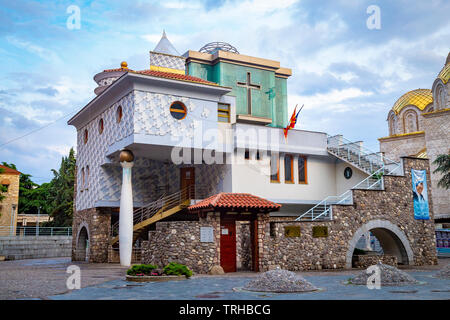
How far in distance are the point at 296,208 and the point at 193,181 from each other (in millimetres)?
5934

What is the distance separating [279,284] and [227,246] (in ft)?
21.8

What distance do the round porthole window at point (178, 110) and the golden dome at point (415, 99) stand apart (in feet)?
99.6

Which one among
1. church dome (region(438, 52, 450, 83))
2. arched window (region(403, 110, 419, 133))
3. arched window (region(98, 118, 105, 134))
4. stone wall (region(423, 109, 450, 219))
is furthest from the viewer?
arched window (region(403, 110, 419, 133))

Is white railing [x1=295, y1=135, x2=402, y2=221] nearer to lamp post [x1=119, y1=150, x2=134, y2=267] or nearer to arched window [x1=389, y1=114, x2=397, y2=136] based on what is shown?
lamp post [x1=119, y1=150, x2=134, y2=267]

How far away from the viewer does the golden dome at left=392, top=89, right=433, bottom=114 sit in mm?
44750

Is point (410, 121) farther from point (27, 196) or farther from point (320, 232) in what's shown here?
point (27, 196)

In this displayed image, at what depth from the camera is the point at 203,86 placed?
22469mm

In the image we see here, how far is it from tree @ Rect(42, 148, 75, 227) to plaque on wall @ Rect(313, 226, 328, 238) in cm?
3258

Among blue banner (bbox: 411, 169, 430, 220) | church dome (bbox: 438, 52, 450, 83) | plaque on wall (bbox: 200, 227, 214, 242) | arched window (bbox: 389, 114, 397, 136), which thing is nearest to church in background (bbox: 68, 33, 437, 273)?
plaque on wall (bbox: 200, 227, 214, 242)

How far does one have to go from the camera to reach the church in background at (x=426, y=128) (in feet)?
122

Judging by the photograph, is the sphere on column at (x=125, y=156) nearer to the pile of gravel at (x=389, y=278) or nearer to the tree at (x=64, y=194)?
the pile of gravel at (x=389, y=278)

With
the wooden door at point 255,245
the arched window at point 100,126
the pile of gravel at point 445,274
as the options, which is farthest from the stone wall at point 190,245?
the arched window at point 100,126
